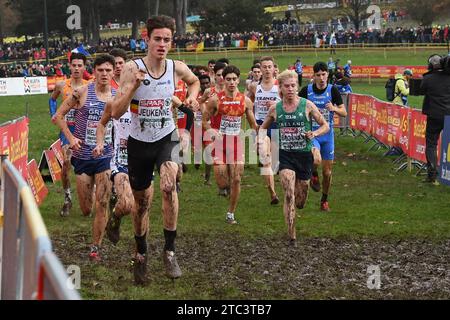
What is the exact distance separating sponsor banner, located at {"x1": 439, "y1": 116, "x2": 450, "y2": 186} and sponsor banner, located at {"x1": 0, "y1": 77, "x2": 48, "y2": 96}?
3255cm

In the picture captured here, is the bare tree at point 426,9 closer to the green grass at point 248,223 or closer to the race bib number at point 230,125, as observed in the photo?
the green grass at point 248,223

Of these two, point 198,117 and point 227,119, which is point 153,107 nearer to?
point 227,119

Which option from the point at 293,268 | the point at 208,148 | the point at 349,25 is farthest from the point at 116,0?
the point at 293,268

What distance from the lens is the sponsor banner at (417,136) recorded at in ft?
52.9

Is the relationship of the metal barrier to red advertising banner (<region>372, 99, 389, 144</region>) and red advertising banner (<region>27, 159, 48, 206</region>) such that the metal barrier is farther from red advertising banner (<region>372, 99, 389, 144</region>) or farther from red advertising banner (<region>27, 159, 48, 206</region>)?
red advertising banner (<region>372, 99, 389, 144</region>)

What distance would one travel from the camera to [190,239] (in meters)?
10.6

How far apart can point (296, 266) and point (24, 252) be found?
5150 mm

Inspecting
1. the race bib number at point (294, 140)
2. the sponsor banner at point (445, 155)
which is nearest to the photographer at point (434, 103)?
the sponsor banner at point (445, 155)

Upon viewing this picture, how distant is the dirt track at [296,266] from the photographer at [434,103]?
16.2 feet

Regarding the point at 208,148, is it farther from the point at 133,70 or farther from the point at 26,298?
the point at 26,298

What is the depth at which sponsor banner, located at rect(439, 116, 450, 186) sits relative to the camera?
1455 cm

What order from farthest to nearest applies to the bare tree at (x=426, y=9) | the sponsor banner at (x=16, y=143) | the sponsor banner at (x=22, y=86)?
1. the bare tree at (x=426, y=9)
2. the sponsor banner at (x=22, y=86)
3. the sponsor banner at (x=16, y=143)

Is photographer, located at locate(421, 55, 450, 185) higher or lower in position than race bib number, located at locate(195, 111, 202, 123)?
higher

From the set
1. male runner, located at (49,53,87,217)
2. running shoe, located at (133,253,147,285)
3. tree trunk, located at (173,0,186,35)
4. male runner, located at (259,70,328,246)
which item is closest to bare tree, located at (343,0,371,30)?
tree trunk, located at (173,0,186,35)
